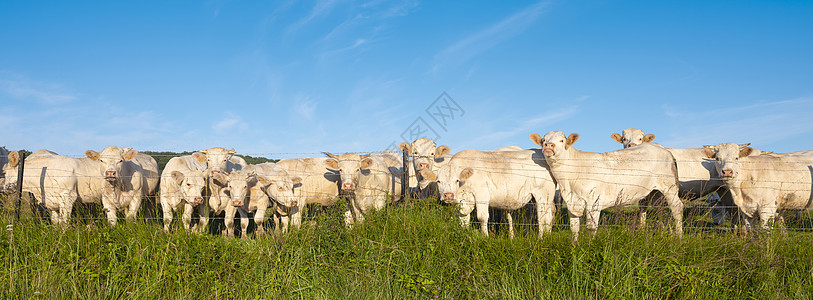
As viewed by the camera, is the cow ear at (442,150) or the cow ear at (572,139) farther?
the cow ear at (442,150)

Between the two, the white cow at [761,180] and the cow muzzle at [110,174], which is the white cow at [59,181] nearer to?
the cow muzzle at [110,174]

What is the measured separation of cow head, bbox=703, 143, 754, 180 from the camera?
342 inches

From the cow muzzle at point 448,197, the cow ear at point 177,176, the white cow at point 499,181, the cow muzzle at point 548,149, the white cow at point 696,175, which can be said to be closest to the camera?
the cow muzzle at point 448,197

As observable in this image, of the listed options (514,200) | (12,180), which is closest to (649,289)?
(514,200)

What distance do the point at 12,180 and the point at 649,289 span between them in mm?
12156

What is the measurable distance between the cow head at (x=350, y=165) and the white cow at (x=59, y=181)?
471 cm

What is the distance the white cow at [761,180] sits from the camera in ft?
28.5

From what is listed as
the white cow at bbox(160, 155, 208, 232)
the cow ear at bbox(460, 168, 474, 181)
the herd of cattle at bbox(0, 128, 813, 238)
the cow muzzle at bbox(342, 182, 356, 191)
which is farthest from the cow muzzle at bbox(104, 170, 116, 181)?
the cow ear at bbox(460, 168, 474, 181)

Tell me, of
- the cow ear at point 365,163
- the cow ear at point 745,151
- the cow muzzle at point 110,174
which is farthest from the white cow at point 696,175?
the cow muzzle at point 110,174

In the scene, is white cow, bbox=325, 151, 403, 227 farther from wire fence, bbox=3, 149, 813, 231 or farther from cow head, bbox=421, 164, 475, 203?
cow head, bbox=421, 164, 475, 203

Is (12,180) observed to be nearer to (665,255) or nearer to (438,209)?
(438,209)

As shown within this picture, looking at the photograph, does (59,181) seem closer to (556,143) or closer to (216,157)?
(216,157)

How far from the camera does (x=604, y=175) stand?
873 cm

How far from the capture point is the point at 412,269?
5586 millimetres
